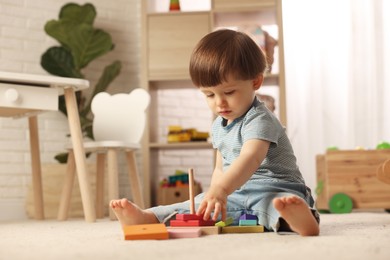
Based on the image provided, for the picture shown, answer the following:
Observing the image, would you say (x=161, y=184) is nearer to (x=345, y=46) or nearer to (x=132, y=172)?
(x=132, y=172)

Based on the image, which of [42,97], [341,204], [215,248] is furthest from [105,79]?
[215,248]

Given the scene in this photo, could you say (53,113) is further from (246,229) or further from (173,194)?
(246,229)

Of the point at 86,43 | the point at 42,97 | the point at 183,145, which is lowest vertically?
the point at 183,145

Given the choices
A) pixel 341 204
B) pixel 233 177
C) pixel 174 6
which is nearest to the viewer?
pixel 233 177

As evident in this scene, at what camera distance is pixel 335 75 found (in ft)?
12.1

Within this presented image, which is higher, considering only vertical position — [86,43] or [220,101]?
[86,43]

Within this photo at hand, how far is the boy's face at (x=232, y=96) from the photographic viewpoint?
1.58 metres

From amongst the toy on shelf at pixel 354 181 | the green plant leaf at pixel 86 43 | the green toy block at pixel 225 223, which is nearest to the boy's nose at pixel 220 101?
the green toy block at pixel 225 223

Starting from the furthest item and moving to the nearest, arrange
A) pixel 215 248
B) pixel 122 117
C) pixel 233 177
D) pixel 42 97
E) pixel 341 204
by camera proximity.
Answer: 1. pixel 122 117
2. pixel 341 204
3. pixel 42 97
4. pixel 233 177
5. pixel 215 248

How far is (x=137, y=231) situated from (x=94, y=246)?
122 millimetres

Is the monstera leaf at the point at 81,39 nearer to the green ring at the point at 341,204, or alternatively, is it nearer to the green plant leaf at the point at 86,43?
the green plant leaf at the point at 86,43

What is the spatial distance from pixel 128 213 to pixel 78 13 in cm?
228

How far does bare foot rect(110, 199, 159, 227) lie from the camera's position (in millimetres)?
1519

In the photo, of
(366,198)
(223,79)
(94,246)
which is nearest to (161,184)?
(366,198)
